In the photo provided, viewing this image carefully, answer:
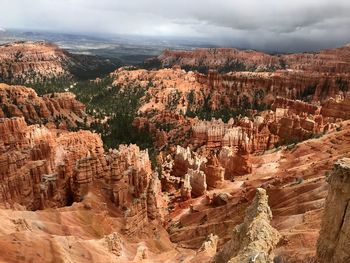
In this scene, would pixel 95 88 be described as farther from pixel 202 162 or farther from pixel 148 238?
pixel 148 238

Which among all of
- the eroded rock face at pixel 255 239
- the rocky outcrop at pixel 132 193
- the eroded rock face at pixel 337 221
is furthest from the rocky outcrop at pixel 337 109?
the eroded rock face at pixel 337 221

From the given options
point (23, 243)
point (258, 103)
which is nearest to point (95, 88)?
point (258, 103)

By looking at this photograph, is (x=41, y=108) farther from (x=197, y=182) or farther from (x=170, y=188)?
(x=197, y=182)

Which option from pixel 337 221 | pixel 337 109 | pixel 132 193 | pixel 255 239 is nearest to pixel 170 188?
pixel 132 193

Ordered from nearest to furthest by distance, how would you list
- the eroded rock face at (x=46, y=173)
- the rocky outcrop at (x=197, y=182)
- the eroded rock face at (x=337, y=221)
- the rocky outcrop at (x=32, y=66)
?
the eroded rock face at (x=337, y=221)
the eroded rock face at (x=46, y=173)
the rocky outcrop at (x=197, y=182)
the rocky outcrop at (x=32, y=66)

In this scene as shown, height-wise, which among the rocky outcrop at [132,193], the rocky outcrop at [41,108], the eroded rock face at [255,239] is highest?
the eroded rock face at [255,239]

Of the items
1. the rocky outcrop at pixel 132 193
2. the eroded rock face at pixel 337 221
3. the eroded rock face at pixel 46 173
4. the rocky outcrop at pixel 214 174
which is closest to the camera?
the eroded rock face at pixel 337 221

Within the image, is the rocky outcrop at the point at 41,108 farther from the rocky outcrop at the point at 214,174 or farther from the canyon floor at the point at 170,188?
the rocky outcrop at the point at 214,174
